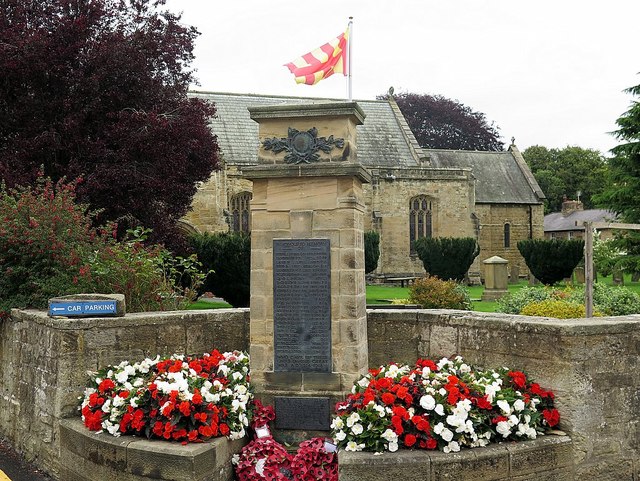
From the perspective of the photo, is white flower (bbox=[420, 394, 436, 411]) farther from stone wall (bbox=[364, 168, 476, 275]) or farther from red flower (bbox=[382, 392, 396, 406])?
stone wall (bbox=[364, 168, 476, 275])

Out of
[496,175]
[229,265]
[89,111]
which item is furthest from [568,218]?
[89,111]

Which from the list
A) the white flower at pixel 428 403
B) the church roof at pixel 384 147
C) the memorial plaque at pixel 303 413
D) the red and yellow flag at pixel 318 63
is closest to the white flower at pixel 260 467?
the memorial plaque at pixel 303 413

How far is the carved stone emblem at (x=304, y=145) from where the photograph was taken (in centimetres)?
607

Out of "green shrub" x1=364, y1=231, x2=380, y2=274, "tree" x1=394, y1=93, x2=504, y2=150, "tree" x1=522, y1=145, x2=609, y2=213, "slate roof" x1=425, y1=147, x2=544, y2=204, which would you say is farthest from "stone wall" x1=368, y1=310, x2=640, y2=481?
"tree" x1=522, y1=145, x2=609, y2=213

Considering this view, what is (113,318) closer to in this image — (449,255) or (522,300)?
(522,300)

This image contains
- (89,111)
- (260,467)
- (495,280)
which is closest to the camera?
(260,467)

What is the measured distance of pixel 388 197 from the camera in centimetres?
3481

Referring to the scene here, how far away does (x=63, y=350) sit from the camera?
6.22m

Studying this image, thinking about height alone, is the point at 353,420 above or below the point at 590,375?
below

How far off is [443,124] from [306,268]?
50.7 meters

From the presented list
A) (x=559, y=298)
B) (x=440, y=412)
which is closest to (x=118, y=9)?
(x=559, y=298)

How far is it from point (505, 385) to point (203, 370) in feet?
9.71

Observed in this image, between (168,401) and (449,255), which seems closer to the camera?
(168,401)

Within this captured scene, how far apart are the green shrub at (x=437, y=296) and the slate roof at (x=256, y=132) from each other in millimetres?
18594
